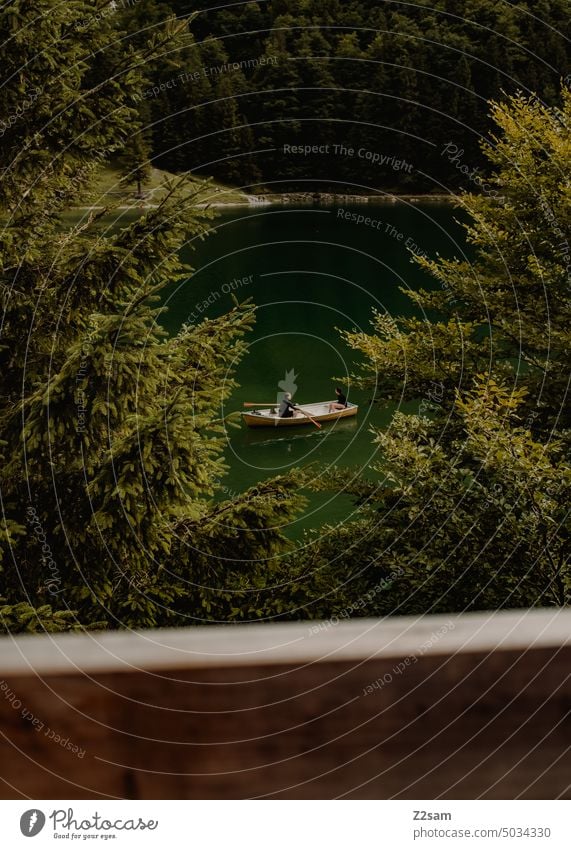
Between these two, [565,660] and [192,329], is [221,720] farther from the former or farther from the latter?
[192,329]

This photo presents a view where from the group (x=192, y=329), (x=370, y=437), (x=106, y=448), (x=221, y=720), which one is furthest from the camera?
(x=370, y=437)

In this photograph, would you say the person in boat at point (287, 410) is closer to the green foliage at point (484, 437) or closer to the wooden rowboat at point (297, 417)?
the wooden rowboat at point (297, 417)

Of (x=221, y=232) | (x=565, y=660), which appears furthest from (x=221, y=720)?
(x=221, y=232)

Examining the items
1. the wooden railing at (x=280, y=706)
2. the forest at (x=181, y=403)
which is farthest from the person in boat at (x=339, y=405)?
the wooden railing at (x=280, y=706)

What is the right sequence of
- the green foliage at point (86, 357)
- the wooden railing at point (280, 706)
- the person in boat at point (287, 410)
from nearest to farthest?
the wooden railing at point (280, 706), the green foliage at point (86, 357), the person in boat at point (287, 410)

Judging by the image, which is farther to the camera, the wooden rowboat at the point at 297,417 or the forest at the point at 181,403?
the wooden rowboat at the point at 297,417
